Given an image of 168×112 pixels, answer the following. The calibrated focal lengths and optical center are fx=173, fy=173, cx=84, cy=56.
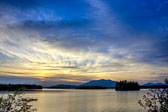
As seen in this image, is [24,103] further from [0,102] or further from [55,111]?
[55,111]

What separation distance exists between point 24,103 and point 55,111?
97.3ft

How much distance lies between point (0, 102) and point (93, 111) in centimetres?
3059

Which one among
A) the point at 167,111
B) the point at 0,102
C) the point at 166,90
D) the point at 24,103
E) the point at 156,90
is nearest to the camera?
the point at 0,102

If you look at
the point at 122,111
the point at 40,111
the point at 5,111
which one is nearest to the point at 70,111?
the point at 40,111

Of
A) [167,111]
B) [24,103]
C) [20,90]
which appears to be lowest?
[167,111]

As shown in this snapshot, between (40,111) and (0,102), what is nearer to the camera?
(0,102)

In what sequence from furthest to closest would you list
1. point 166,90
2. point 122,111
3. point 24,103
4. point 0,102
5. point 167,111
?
point 122,111 < point 166,90 < point 167,111 < point 24,103 < point 0,102

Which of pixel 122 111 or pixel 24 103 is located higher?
pixel 24 103

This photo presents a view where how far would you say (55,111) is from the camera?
36.6 meters

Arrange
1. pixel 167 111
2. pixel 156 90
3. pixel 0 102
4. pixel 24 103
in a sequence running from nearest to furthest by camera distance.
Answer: pixel 0 102, pixel 24 103, pixel 167 111, pixel 156 90

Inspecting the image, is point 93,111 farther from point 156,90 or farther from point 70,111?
point 156,90

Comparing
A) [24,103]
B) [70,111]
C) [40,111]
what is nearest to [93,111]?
[70,111]

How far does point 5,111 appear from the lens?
8203 millimetres

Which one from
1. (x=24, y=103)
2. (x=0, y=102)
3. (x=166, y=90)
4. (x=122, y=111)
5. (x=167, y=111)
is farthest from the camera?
(x=122, y=111)
